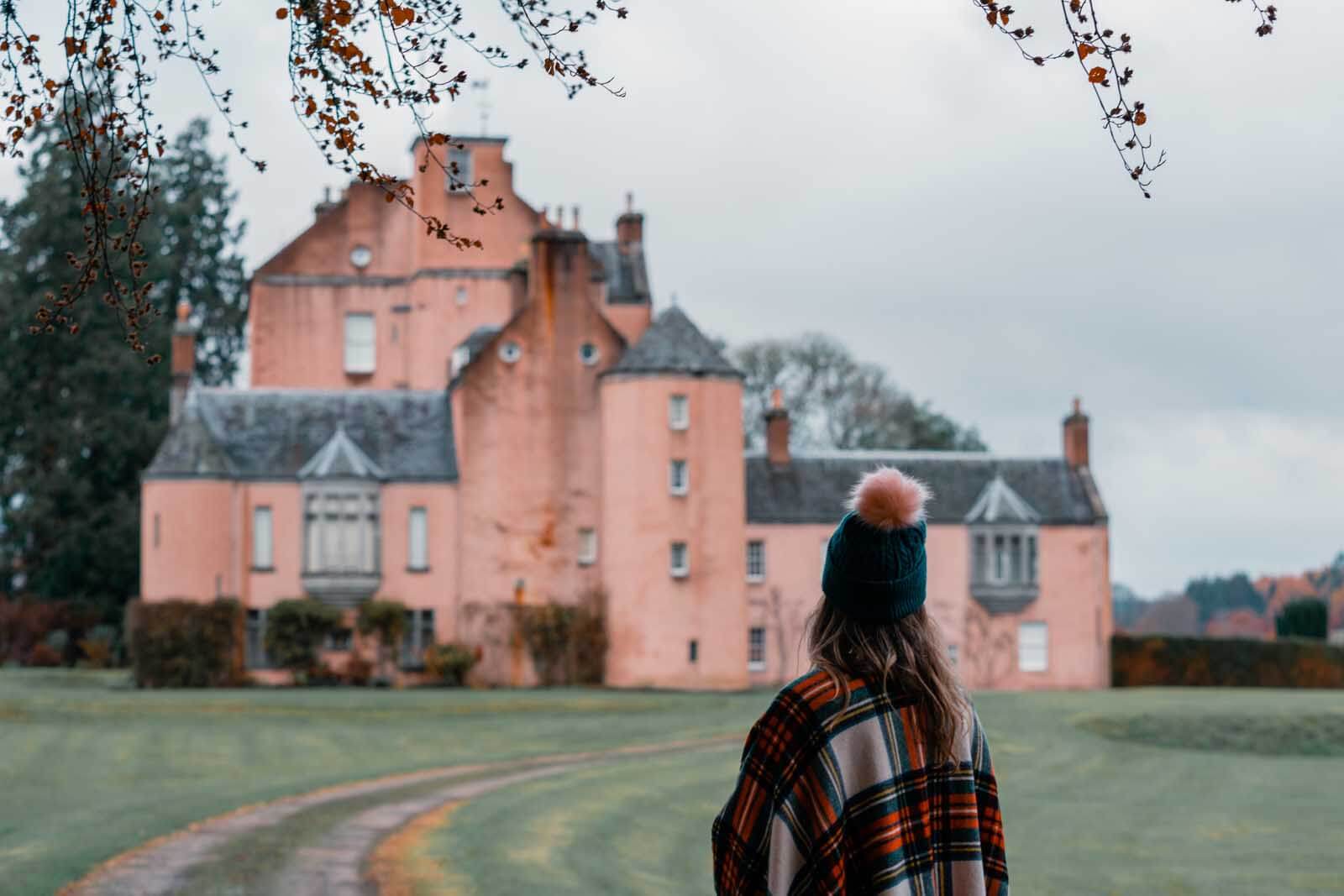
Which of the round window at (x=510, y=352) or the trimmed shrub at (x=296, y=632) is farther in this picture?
the round window at (x=510, y=352)

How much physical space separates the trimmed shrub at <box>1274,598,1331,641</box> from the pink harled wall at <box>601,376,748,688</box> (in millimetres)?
21442

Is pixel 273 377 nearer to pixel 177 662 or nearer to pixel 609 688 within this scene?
pixel 177 662

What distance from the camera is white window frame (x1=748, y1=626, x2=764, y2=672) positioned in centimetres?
4941

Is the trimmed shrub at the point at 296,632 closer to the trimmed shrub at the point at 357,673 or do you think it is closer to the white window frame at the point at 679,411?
the trimmed shrub at the point at 357,673

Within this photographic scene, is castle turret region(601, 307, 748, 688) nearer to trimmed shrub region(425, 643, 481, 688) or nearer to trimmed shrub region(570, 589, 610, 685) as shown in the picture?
trimmed shrub region(570, 589, 610, 685)

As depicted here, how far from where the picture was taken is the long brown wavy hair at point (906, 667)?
518 centimetres

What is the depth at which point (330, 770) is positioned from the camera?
2603 cm

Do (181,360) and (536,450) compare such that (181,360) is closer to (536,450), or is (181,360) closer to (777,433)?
(536,450)

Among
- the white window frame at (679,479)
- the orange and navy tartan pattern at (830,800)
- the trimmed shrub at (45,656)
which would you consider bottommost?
the trimmed shrub at (45,656)

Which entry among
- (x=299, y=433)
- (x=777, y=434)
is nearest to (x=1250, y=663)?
(x=777, y=434)

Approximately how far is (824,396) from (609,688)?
1294 inches

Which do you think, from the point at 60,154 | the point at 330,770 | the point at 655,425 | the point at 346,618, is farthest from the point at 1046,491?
the point at 60,154

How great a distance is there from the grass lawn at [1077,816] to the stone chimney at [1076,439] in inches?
632

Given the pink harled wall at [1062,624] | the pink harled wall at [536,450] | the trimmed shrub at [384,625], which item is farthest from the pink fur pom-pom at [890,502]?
the pink harled wall at [1062,624]
